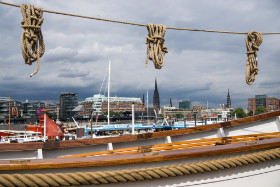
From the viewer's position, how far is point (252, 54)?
582 cm

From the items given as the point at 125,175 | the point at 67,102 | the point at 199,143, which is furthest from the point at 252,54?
the point at 67,102

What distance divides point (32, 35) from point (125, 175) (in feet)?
8.39

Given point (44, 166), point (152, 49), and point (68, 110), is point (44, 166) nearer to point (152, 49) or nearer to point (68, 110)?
point (152, 49)

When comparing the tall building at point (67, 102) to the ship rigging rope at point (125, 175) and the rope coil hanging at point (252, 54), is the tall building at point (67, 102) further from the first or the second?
the ship rigging rope at point (125, 175)

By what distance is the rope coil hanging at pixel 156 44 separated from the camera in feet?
15.2

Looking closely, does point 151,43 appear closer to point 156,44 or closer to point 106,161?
point 156,44

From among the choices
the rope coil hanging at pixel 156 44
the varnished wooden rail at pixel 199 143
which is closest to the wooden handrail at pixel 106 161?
the varnished wooden rail at pixel 199 143

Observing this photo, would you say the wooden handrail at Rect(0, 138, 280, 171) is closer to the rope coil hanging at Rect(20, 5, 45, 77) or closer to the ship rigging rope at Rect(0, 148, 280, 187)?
the ship rigging rope at Rect(0, 148, 280, 187)

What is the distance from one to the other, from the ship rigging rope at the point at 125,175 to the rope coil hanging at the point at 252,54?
2.58 meters

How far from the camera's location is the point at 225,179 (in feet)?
11.7

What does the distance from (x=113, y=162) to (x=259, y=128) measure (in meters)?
4.25

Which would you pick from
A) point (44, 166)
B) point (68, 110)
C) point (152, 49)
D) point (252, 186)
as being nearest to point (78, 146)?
point (44, 166)

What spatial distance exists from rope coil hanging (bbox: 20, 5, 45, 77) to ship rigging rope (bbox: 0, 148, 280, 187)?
1704 millimetres

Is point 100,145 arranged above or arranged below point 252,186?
above
